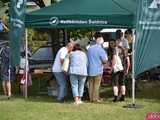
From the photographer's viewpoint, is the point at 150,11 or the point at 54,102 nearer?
the point at 150,11

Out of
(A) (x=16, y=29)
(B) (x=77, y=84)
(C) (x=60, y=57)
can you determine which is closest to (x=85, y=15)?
(C) (x=60, y=57)

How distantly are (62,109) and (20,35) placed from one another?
3.18m

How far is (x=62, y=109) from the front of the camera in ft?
49.3

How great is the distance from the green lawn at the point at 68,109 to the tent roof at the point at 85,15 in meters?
2.25

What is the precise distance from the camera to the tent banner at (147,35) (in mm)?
14750

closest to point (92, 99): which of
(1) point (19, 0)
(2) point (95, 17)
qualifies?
(2) point (95, 17)

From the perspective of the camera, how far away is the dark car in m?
20.1

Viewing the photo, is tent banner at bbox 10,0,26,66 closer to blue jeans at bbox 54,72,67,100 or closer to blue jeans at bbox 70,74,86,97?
blue jeans at bbox 54,72,67,100

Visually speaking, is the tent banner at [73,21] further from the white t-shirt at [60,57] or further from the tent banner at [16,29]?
the white t-shirt at [60,57]

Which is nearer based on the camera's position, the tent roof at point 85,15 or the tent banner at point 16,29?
the tent roof at point 85,15

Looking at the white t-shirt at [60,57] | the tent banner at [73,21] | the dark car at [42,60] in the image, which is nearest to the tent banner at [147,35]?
the tent banner at [73,21]

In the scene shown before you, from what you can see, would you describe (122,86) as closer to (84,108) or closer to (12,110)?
(84,108)

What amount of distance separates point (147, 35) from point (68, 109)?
284 cm

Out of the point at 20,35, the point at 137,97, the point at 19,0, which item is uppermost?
the point at 19,0
